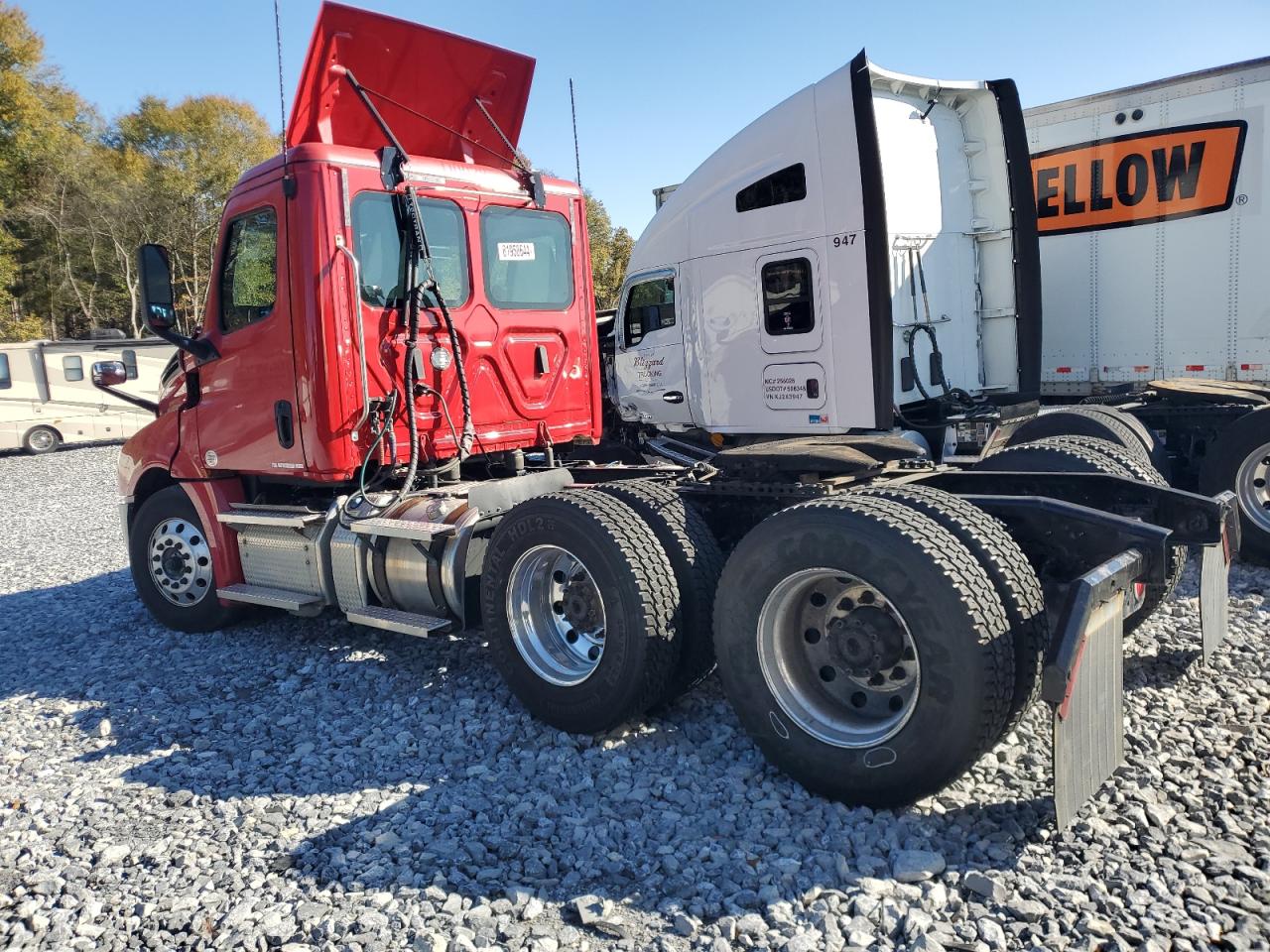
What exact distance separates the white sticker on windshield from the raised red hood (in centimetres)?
68

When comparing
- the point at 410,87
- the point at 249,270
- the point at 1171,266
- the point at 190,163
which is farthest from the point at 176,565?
the point at 190,163

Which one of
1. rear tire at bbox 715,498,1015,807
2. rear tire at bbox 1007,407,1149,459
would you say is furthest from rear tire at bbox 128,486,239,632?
rear tire at bbox 1007,407,1149,459

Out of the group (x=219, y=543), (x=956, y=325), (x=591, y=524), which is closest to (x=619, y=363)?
(x=956, y=325)

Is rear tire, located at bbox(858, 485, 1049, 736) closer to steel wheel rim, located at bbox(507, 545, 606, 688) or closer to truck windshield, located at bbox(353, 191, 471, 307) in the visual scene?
steel wheel rim, located at bbox(507, 545, 606, 688)

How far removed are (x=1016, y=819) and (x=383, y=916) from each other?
2153 millimetres

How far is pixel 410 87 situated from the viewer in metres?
5.97

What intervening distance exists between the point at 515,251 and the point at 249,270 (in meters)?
1.63

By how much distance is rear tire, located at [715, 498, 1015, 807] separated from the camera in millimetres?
3113

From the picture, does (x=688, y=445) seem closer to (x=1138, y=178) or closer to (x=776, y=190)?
(x=776, y=190)

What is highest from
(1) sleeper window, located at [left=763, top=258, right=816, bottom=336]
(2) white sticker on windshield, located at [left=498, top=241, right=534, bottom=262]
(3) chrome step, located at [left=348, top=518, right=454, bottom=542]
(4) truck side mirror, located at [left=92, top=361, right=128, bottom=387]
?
(2) white sticker on windshield, located at [left=498, top=241, right=534, bottom=262]

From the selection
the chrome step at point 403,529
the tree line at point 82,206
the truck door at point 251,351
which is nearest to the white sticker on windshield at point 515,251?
the truck door at point 251,351

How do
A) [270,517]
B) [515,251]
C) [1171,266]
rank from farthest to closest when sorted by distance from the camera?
[1171,266] → [515,251] → [270,517]

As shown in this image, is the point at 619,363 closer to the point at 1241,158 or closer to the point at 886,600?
the point at 1241,158

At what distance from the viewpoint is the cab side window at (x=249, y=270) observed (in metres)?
5.52
